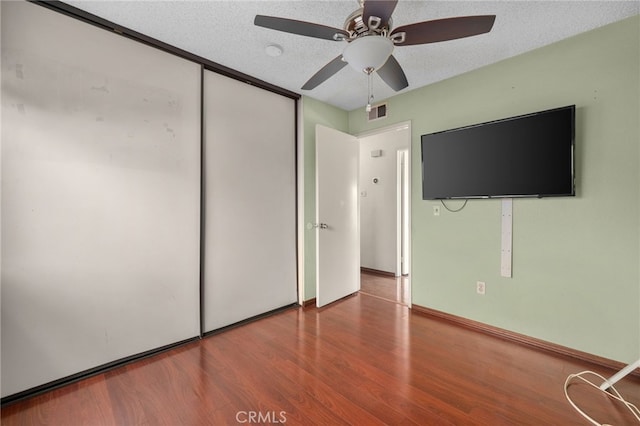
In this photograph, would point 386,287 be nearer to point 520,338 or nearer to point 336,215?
point 336,215

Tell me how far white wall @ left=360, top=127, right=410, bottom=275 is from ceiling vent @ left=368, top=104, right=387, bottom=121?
1.02m

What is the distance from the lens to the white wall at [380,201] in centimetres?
457

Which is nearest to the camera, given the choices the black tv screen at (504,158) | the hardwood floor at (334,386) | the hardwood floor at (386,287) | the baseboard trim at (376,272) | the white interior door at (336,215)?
the hardwood floor at (334,386)

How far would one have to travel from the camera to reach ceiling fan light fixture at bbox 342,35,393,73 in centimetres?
146

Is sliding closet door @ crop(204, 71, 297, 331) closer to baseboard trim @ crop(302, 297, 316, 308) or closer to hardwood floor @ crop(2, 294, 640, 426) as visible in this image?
baseboard trim @ crop(302, 297, 316, 308)

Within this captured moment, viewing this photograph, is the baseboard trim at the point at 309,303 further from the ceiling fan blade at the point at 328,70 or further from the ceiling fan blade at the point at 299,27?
the ceiling fan blade at the point at 299,27

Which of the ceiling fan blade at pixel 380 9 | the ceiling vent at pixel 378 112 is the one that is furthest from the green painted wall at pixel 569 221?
the ceiling fan blade at pixel 380 9

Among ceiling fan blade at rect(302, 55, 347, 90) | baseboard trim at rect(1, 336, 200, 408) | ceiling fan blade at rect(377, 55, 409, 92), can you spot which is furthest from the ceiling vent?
baseboard trim at rect(1, 336, 200, 408)

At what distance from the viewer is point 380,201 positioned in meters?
4.78

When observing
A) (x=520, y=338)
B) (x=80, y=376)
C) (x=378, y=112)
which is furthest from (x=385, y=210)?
(x=80, y=376)

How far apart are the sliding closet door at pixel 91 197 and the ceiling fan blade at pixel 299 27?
1.22m

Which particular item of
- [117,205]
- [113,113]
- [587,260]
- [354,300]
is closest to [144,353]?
[117,205]

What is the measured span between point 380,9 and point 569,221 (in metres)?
2.15

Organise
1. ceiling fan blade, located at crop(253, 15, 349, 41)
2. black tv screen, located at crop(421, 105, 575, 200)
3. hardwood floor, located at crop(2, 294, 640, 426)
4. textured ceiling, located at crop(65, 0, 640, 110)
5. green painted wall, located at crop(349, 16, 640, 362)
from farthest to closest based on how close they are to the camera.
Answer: black tv screen, located at crop(421, 105, 575, 200)
green painted wall, located at crop(349, 16, 640, 362)
textured ceiling, located at crop(65, 0, 640, 110)
hardwood floor, located at crop(2, 294, 640, 426)
ceiling fan blade, located at crop(253, 15, 349, 41)
